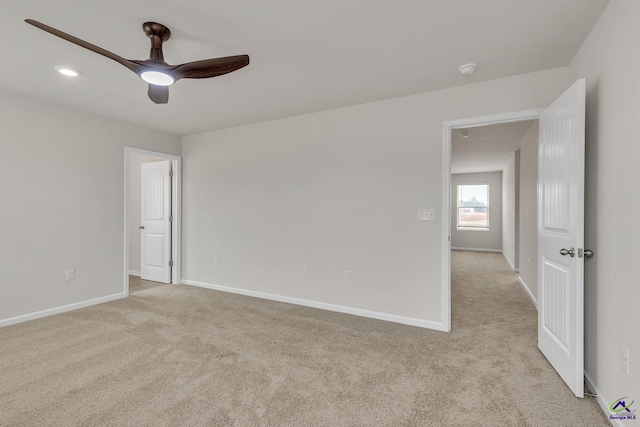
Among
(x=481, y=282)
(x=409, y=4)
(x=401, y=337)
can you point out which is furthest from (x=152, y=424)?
(x=481, y=282)

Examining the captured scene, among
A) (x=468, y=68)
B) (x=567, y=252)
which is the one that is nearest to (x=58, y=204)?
(x=468, y=68)

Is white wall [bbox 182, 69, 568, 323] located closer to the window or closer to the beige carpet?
the beige carpet

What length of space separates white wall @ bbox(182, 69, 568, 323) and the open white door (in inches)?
13.5

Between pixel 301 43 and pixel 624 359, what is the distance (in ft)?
8.77

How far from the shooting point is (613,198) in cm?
171

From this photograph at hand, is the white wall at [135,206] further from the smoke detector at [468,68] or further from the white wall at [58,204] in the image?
the smoke detector at [468,68]

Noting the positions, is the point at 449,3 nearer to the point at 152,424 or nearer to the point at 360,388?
the point at 360,388

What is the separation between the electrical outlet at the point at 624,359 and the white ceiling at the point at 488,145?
8.53ft

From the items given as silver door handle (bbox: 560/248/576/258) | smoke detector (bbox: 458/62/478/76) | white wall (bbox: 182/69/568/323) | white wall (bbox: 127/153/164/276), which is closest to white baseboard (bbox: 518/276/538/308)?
white wall (bbox: 182/69/568/323)

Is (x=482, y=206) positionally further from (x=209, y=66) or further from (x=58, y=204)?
(x=58, y=204)

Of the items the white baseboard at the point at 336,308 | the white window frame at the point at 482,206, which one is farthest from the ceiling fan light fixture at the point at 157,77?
the white window frame at the point at 482,206

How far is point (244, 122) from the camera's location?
4.15 m

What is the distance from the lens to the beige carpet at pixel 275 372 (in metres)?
1.75

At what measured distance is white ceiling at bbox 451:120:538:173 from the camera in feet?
14.6
